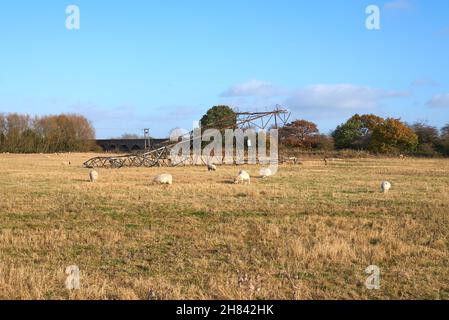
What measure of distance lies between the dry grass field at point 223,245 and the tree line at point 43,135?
275ft

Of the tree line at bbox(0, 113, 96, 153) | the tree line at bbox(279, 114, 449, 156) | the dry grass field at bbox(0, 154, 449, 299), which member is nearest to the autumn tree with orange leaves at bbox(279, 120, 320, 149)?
the tree line at bbox(279, 114, 449, 156)

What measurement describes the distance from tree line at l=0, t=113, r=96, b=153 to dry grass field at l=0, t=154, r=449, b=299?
83.8m

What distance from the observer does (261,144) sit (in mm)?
50250

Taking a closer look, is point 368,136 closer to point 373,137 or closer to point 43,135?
point 373,137

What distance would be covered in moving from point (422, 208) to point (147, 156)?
98.5 feet

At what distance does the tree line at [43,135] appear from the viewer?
94625mm

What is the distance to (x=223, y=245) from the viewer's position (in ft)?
33.0

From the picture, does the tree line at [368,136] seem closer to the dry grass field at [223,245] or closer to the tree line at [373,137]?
the tree line at [373,137]

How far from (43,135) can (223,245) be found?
97.2 meters

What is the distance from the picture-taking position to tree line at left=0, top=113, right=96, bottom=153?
310 ft

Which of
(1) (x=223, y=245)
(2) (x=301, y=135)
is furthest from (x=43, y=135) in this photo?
(1) (x=223, y=245)

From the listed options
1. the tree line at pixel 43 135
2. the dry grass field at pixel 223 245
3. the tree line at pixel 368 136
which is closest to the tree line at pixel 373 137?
the tree line at pixel 368 136

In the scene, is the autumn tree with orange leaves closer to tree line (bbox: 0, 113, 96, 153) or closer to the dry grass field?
tree line (bbox: 0, 113, 96, 153)
